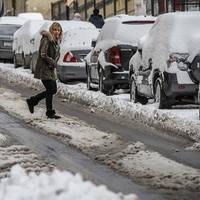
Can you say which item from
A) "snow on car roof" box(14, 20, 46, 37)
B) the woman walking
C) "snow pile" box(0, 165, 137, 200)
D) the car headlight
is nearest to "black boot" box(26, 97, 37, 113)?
the woman walking

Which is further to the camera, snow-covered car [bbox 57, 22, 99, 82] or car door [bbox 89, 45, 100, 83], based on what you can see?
snow-covered car [bbox 57, 22, 99, 82]

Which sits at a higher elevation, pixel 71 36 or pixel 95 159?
pixel 71 36

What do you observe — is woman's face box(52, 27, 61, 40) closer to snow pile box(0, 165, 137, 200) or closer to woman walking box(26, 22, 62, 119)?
woman walking box(26, 22, 62, 119)

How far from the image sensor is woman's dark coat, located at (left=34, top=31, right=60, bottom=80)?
42.8ft

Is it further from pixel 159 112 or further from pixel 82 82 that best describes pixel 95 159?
pixel 82 82

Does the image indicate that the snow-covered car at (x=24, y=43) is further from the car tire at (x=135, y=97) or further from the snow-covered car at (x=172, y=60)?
the snow-covered car at (x=172, y=60)

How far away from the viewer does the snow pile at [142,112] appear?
36.6 ft

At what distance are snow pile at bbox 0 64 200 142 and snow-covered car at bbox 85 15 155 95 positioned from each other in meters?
0.42

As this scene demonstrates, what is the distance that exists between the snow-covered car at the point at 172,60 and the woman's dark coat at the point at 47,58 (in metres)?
1.95

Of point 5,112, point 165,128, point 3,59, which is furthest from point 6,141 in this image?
point 3,59

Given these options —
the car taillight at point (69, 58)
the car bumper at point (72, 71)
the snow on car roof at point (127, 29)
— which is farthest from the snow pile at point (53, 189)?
the car taillight at point (69, 58)

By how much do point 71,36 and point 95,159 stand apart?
11950 millimetres

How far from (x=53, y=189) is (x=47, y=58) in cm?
703

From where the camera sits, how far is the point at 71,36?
20.5m
